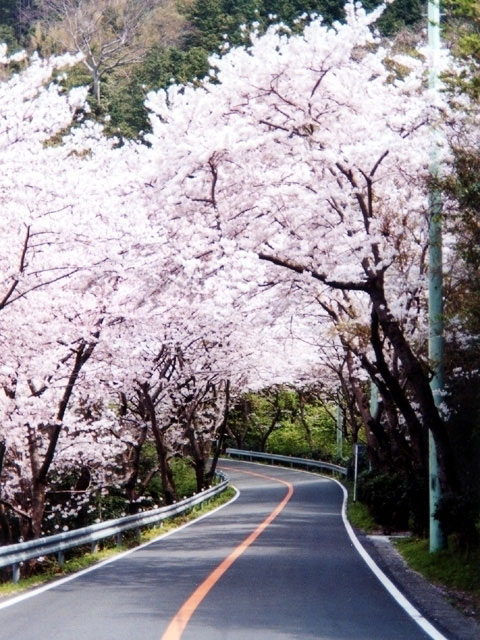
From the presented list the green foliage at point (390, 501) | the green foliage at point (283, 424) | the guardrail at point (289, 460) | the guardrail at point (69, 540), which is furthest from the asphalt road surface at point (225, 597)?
the green foliage at point (283, 424)

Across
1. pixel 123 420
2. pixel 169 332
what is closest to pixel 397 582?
pixel 169 332

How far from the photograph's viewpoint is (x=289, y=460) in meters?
59.2

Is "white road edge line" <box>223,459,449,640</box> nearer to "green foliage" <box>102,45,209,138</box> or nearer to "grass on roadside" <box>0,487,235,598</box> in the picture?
"grass on roadside" <box>0,487,235,598</box>

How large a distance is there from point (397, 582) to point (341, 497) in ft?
81.1

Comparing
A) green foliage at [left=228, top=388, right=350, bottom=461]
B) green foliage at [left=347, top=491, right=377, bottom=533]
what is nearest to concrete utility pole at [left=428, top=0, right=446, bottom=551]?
green foliage at [left=347, top=491, right=377, bottom=533]

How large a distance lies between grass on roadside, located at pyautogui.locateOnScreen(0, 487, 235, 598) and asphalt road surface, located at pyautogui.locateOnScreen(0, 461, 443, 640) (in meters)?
0.47

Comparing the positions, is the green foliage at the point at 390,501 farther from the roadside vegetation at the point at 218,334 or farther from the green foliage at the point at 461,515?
the green foliage at the point at 461,515

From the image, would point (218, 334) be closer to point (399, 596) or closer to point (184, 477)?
point (399, 596)

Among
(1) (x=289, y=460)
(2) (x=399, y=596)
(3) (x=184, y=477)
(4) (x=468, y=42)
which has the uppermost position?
(4) (x=468, y=42)

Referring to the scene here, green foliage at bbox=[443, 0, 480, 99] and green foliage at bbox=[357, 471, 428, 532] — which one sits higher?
green foliage at bbox=[443, 0, 480, 99]

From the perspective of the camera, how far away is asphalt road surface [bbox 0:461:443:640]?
30.6 feet

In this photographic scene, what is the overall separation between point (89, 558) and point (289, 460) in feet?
138

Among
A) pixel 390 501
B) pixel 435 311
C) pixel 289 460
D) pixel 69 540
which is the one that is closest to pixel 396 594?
pixel 435 311

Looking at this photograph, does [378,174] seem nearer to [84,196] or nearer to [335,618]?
[84,196]
